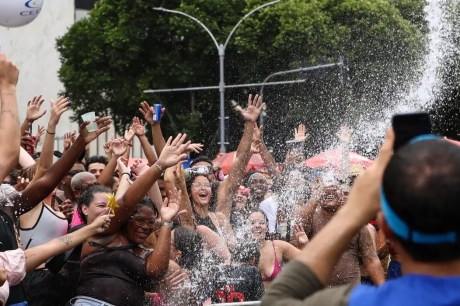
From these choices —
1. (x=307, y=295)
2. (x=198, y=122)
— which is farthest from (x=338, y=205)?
(x=198, y=122)

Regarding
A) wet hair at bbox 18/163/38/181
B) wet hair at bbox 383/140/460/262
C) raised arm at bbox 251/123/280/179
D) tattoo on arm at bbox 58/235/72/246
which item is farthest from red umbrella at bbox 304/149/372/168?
wet hair at bbox 383/140/460/262

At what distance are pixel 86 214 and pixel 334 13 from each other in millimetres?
39748

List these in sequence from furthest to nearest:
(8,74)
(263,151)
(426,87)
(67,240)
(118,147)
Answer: (426,87) < (263,151) < (118,147) < (67,240) < (8,74)

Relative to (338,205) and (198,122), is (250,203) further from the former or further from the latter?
(198,122)

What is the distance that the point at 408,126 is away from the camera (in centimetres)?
246

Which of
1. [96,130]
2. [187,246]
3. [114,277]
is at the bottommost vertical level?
[187,246]

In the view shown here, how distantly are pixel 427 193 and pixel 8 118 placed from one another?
304 centimetres

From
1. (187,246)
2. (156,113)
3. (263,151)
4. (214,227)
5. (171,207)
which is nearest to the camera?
(171,207)

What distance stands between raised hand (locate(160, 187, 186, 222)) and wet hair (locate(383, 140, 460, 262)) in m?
4.00

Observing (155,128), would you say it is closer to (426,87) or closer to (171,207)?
(171,207)

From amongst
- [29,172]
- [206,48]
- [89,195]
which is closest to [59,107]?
[29,172]

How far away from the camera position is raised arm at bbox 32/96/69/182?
761cm

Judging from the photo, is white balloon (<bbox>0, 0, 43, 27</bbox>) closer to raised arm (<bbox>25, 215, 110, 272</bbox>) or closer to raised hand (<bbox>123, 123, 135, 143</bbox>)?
raised hand (<bbox>123, 123, 135, 143</bbox>)

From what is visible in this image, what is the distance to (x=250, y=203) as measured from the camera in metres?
10.5
